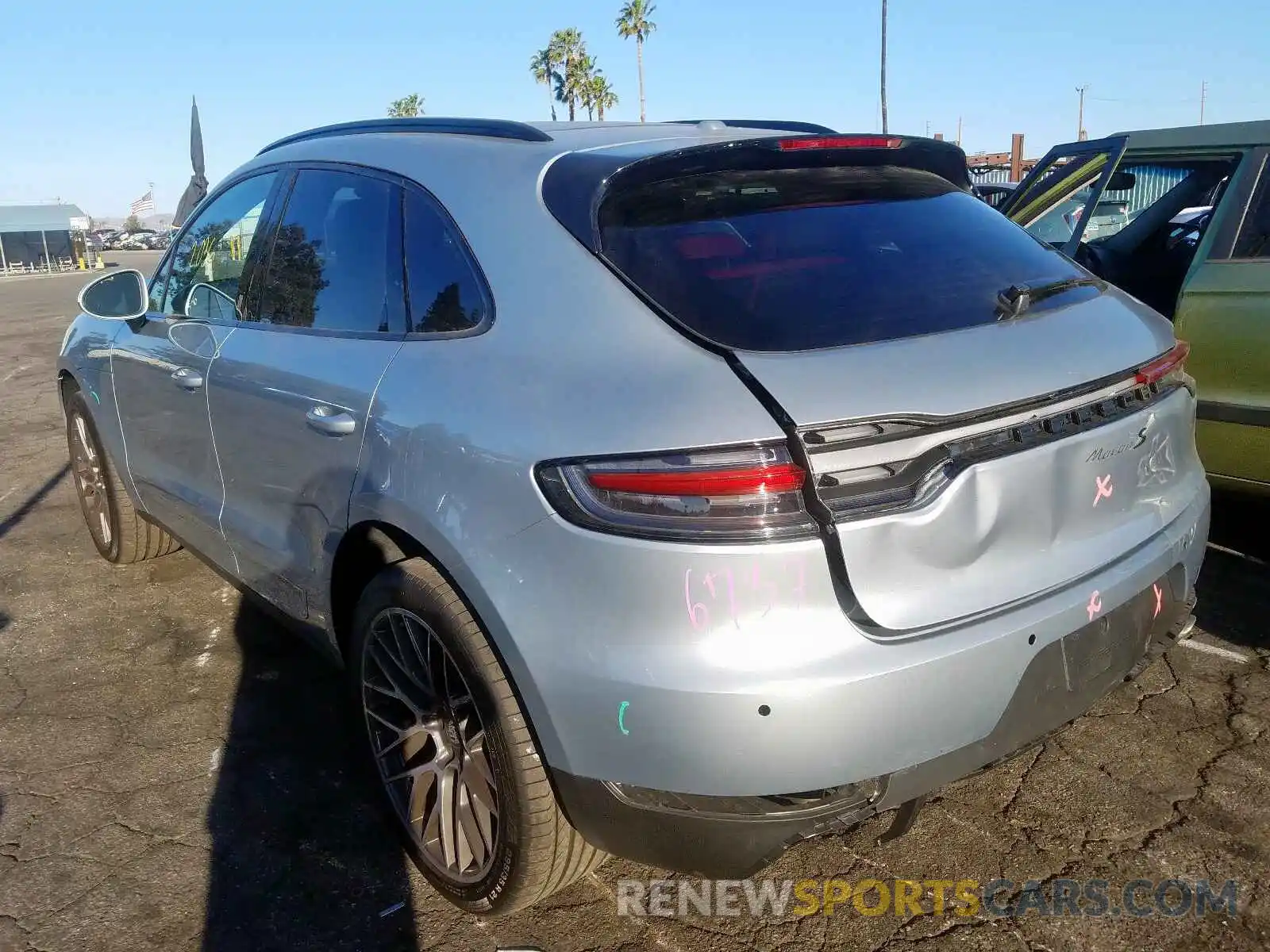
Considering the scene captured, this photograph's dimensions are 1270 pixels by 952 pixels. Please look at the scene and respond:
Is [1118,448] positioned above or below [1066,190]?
below

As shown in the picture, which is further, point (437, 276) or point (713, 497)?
point (437, 276)

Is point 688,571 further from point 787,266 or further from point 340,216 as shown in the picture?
point 340,216

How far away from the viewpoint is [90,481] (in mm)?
4859

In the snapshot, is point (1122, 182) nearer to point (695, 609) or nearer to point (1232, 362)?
point (1232, 362)

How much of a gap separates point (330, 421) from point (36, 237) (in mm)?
70631

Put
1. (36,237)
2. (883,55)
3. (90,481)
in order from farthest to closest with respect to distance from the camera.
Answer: (36,237), (883,55), (90,481)

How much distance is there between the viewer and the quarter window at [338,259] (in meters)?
2.63

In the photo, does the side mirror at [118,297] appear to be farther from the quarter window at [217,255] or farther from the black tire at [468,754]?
the black tire at [468,754]

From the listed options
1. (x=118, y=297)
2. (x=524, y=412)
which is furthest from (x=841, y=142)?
→ (x=118, y=297)

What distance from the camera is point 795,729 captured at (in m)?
1.81

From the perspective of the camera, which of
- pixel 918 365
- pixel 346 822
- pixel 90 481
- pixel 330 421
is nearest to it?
pixel 918 365

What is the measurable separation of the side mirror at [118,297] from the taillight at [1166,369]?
3.25 metres

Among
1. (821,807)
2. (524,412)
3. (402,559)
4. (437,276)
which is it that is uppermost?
(437,276)

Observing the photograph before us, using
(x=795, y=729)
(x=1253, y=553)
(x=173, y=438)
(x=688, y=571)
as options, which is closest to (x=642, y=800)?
(x=795, y=729)
